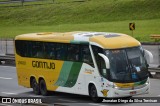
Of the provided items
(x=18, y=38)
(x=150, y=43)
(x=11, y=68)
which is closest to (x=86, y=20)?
(x=150, y=43)

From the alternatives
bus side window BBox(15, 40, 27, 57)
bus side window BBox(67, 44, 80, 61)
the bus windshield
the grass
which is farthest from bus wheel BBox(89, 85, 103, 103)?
the grass

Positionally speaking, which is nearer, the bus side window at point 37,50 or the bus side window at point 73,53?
the bus side window at point 73,53

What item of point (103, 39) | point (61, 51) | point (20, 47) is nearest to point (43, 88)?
point (61, 51)

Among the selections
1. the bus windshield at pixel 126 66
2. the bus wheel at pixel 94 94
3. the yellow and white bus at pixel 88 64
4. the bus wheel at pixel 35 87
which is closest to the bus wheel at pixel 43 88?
the yellow and white bus at pixel 88 64

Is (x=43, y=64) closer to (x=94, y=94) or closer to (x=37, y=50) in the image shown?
(x=37, y=50)

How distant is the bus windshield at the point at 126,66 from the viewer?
1894cm

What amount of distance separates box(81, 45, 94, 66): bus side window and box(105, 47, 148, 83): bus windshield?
977 mm

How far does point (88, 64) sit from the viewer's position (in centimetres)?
1991

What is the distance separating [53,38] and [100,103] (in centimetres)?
395

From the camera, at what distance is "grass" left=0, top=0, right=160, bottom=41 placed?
196 ft

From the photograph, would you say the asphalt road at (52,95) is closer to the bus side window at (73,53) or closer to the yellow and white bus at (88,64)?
the yellow and white bus at (88,64)

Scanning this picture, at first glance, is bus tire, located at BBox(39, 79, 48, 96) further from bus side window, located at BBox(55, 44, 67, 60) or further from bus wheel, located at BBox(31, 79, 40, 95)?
bus side window, located at BBox(55, 44, 67, 60)

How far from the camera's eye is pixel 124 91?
1886cm

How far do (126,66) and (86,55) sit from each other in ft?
5.74
